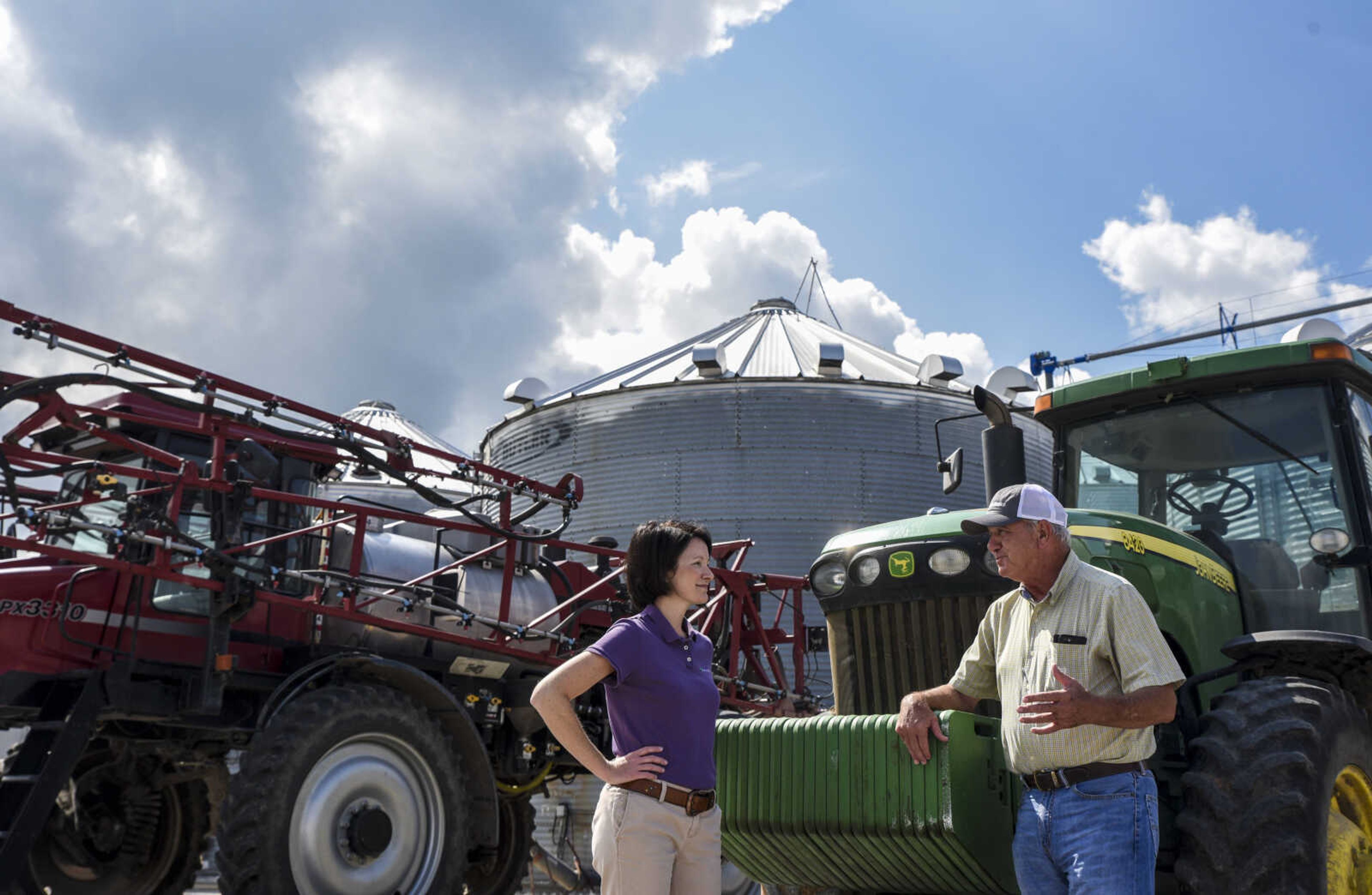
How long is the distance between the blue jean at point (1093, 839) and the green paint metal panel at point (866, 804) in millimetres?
412

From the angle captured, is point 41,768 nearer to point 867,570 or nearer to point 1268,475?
point 867,570

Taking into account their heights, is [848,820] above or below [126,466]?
below

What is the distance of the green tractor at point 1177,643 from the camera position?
3.94m

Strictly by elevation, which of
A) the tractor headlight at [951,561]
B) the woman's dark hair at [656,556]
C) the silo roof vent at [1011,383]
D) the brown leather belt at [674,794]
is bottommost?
the brown leather belt at [674,794]

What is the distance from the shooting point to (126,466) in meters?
7.31

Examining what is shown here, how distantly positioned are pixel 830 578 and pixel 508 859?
194 inches

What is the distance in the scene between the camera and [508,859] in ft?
29.9

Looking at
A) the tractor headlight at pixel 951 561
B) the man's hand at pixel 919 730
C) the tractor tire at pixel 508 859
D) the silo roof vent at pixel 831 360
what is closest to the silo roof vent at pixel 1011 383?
the silo roof vent at pixel 831 360

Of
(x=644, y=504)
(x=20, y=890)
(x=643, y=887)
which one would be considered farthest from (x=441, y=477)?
(x=644, y=504)

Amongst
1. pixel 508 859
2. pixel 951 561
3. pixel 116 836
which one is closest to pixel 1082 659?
pixel 951 561

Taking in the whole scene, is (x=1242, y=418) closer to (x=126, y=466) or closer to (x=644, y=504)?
(x=126, y=466)

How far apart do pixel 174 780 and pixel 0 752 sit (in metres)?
22.6

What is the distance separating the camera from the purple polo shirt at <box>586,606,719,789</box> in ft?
10.9

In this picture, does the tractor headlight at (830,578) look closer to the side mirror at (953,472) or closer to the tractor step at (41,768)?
the side mirror at (953,472)
